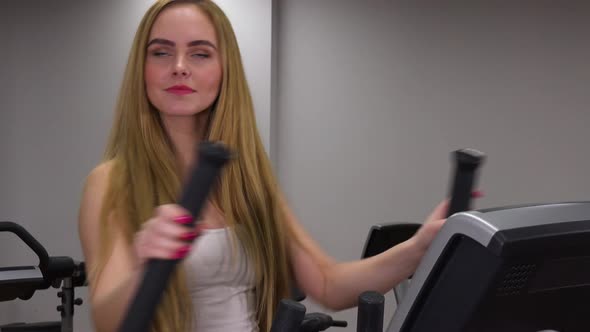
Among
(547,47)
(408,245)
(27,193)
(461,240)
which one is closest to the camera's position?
(461,240)

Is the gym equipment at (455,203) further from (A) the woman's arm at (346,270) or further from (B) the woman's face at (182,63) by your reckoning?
(B) the woman's face at (182,63)

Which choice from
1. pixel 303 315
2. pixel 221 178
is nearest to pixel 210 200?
pixel 221 178

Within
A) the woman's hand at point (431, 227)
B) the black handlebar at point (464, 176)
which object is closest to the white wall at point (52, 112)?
the woman's hand at point (431, 227)

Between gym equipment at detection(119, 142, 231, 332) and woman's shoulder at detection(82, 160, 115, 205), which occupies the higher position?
gym equipment at detection(119, 142, 231, 332)

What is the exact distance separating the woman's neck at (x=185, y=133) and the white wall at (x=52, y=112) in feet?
9.23

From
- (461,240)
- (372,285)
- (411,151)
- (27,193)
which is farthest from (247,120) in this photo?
(27,193)

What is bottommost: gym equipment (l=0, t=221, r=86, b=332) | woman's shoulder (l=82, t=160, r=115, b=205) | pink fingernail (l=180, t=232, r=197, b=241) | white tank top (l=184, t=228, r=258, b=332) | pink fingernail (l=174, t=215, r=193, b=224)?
gym equipment (l=0, t=221, r=86, b=332)

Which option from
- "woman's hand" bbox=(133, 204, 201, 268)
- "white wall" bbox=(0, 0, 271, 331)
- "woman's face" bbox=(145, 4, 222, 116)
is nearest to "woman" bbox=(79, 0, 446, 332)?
"woman's face" bbox=(145, 4, 222, 116)

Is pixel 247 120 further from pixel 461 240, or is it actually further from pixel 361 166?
pixel 361 166

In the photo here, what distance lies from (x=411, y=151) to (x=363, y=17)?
746 mm

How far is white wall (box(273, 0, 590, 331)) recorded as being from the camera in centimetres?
350

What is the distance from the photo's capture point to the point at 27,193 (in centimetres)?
433

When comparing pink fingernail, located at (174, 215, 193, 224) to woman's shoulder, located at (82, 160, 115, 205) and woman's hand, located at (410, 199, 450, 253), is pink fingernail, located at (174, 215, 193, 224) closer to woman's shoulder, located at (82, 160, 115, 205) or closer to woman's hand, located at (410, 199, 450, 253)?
woman's hand, located at (410, 199, 450, 253)

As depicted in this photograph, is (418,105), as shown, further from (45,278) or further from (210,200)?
(210,200)
